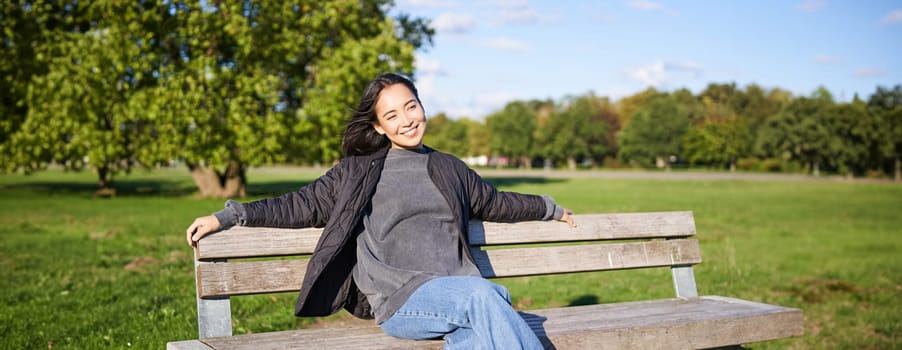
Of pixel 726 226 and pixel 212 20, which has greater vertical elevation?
pixel 212 20

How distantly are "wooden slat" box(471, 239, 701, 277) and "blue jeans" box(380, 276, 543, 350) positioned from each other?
0.76 m

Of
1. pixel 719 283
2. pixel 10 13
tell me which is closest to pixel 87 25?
pixel 10 13

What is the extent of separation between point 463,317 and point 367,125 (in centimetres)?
111

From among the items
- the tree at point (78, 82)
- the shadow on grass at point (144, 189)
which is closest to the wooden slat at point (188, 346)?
the tree at point (78, 82)

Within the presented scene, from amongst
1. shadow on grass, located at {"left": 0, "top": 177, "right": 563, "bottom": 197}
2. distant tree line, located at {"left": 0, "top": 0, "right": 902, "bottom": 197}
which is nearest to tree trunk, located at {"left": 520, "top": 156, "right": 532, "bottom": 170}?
shadow on grass, located at {"left": 0, "top": 177, "right": 563, "bottom": 197}

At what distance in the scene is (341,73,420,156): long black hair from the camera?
379cm

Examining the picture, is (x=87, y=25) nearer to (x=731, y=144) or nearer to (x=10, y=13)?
(x=10, y=13)

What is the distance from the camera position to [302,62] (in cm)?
2461

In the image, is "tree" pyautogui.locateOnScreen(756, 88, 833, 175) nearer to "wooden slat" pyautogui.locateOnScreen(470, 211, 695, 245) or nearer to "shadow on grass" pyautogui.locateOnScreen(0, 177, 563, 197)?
"shadow on grass" pyautogui.locateOnScreen(0, 177, 563, 197)

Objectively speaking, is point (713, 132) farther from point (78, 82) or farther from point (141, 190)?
A: point (78, 82)

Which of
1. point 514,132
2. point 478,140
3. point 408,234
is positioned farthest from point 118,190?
point 478,140

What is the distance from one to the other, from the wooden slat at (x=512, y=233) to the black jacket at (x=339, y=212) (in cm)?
6

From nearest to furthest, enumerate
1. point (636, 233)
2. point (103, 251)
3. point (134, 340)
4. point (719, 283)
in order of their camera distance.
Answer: point (636, 233), point (134, 340), point (719, 283), point (103, 251)

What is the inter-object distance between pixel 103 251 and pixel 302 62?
47.9 ft
